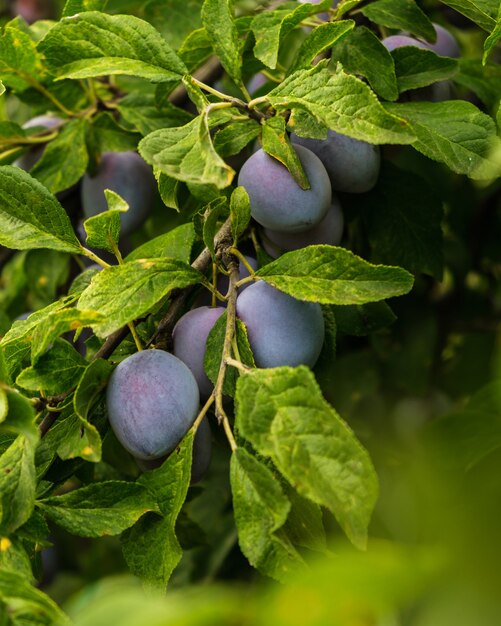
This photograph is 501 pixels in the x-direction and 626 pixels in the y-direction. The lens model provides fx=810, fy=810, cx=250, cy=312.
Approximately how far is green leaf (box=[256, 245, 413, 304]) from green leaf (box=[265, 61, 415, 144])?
10 cm

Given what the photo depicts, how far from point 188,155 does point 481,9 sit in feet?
1.12

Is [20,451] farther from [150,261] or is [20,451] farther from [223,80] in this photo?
[223,80]

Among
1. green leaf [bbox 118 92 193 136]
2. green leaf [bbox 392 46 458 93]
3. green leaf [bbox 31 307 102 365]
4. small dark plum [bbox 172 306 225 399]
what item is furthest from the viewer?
green leaf [bbox 118 92 193 136]

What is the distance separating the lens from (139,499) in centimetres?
68

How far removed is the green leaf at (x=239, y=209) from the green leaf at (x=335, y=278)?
0.06m

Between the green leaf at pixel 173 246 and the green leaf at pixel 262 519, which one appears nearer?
the green leaf at pixel 262 519

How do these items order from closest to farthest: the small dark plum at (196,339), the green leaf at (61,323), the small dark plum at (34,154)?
1. the green leaf at (61,323)
2. the small dark plum at (196,339)
3. the small dark plum at (34,154)

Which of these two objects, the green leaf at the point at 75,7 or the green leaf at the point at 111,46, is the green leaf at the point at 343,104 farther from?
the green leaf at the point at 75,7

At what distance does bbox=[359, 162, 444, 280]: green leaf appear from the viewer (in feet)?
3.22

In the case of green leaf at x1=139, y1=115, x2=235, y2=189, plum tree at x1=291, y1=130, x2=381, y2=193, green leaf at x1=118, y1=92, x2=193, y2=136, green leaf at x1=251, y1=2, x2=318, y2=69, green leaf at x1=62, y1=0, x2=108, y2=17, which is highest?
green leaf at x1=251, y1=2, x2=318, y2=69

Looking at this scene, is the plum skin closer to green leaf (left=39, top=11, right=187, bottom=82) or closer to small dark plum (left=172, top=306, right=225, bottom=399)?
small dark plum (left=172, top=306, right=225, bottom=399)

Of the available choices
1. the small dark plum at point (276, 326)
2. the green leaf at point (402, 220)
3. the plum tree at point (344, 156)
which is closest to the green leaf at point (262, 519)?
the small dark plum at point (276, 326)

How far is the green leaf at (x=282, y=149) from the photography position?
71 centimetres

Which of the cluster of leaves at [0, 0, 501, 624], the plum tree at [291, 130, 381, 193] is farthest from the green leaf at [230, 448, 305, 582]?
the plum tree at [291, 130, 381, 193]
